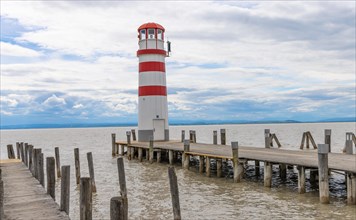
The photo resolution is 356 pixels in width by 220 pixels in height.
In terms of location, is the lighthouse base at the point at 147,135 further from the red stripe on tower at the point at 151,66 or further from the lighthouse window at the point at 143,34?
the lighthouse window at the point at 143,34

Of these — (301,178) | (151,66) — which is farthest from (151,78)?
(301,178)

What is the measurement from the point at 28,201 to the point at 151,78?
18.5 metres

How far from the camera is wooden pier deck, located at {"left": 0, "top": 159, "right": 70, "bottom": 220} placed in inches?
340

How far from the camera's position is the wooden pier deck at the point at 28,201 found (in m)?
8.62

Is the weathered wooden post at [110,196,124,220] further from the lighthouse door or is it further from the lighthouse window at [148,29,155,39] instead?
the lighthouse window at [148,29,155,39]

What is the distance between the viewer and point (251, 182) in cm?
1722

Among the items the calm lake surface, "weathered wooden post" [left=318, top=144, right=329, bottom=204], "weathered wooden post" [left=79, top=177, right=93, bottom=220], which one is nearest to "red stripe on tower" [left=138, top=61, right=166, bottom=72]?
the calm lake surface

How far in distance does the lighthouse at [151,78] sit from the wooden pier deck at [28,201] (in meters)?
14.2

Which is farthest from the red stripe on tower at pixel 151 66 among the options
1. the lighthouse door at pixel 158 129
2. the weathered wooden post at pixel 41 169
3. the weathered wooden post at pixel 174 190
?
the weathered wooden post at pixel 174 190

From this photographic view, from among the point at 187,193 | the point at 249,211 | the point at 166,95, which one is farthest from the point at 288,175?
the point at 166,95

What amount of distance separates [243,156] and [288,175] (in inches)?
158

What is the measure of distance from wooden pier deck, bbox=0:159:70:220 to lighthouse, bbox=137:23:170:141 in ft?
46.6

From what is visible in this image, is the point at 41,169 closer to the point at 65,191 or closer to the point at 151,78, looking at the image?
the point at 65,191

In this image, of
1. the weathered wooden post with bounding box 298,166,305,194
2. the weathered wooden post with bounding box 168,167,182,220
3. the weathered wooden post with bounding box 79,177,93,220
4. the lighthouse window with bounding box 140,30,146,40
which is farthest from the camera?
the lighthouse window with bounding box 140,30,146,40
